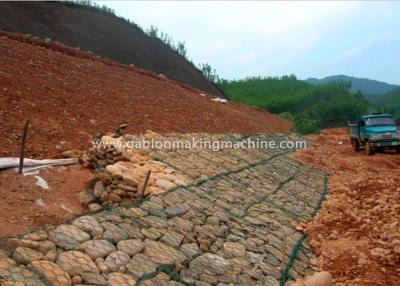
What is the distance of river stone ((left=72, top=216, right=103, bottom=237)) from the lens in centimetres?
528

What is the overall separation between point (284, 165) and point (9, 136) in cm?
843

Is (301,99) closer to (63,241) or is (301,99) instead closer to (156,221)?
(156,221)

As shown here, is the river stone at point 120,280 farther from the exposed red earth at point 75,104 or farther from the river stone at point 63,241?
the exposed red earth at point 75,104

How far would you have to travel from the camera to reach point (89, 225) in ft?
17.7

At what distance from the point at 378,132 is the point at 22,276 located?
1648 cm

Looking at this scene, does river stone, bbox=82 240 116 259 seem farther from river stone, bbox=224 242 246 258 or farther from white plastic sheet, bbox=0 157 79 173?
white plastic sheet, bbox=0 157 79 173

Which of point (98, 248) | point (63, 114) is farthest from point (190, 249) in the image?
point (63, 114)

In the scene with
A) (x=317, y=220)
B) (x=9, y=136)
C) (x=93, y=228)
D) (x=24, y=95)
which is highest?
(x=24, y=95)

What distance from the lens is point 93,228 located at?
5.35 meters

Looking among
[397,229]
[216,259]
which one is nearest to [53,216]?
[216,259]

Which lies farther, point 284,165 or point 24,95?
point 284,165

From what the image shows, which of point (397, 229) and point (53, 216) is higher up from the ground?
point (53, 216)

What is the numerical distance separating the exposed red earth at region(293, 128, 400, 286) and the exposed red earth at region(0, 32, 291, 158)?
192 inches

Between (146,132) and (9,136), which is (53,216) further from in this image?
(146,132)
